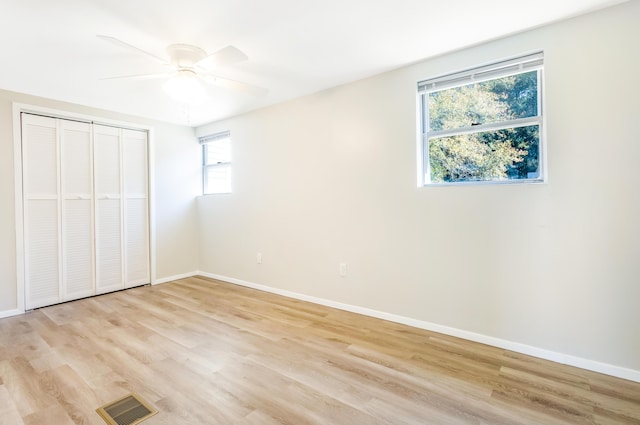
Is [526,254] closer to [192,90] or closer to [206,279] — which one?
[192,90]

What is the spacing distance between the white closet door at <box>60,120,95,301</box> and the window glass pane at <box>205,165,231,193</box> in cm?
155

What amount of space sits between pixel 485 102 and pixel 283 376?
2592 mm

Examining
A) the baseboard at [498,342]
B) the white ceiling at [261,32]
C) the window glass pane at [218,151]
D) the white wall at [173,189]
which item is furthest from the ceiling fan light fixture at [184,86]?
the baseboard at [498,342]

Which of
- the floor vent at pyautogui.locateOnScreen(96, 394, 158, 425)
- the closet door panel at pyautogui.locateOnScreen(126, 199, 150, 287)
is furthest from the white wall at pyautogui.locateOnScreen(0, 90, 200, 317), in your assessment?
the floor vent at pyautogui.locateOnScreen(96, 394, 158, 425)

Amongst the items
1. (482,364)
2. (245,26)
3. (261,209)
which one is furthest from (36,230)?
(482,364)

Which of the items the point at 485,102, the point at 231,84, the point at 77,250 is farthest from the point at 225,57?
the point at 77,250

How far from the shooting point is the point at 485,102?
8.17 feet

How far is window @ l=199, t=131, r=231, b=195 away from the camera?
15.1ft

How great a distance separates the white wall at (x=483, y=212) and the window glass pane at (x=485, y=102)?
153mm

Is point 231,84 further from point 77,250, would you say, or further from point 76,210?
point 77,250

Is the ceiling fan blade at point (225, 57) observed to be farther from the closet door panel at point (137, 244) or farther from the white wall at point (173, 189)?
the closet door panel at point (137, 244)

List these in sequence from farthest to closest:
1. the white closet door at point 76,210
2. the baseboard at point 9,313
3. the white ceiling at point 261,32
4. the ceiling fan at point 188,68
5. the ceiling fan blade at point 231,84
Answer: the white closet door at point 76,210
the baseboard at point 9,313
the ceiling fan blade at point 231,84
the ceiling fan at point 188,68
the white ceiling at point 261,32

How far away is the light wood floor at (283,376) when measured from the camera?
1674mm

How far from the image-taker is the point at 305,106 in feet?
11.6
